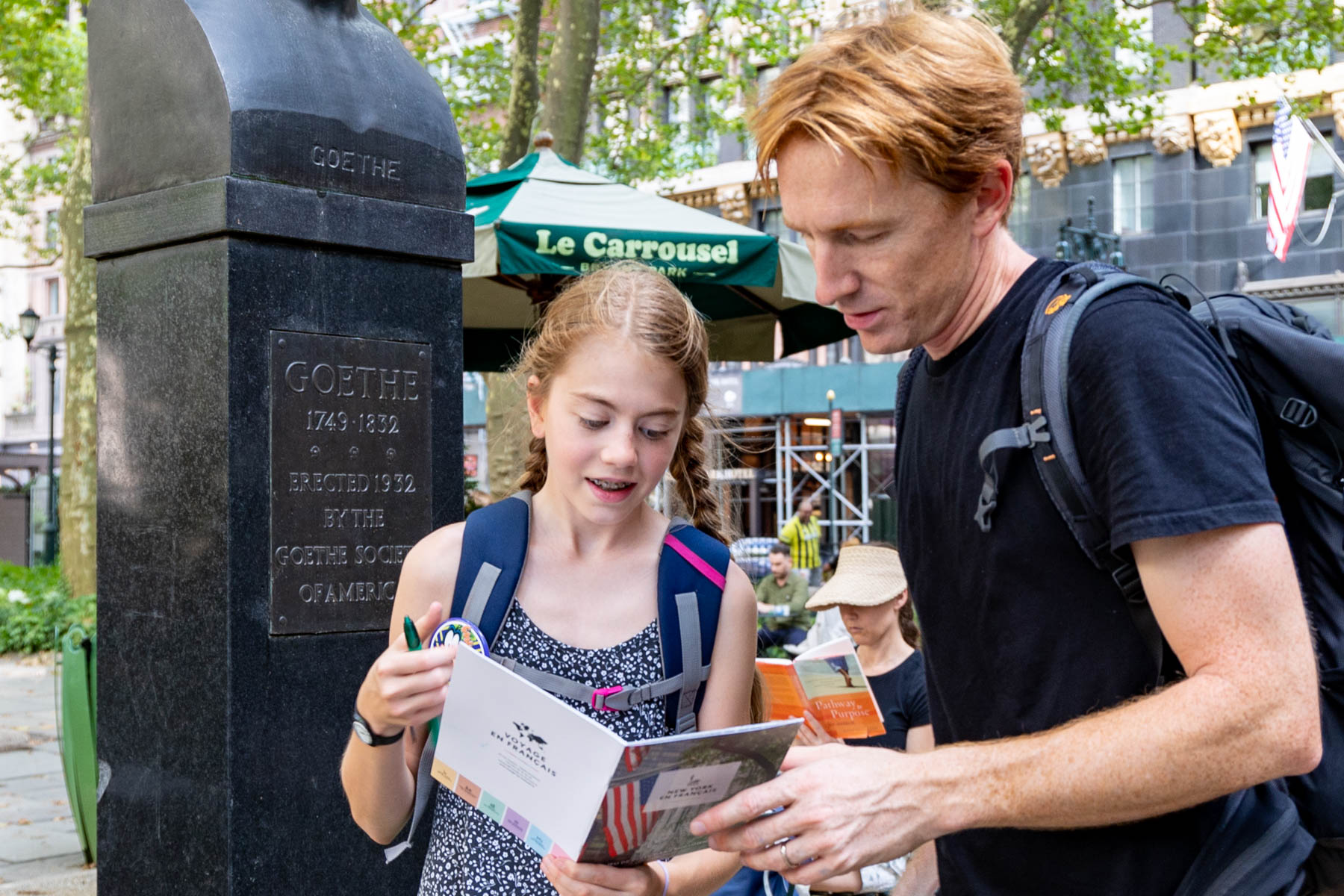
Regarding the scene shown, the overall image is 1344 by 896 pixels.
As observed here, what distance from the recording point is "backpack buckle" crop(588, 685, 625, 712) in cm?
200

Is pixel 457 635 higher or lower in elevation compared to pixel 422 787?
higher

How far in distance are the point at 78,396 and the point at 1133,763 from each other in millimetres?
13795

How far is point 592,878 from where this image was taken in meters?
1.61

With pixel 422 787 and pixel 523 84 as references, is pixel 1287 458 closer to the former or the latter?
pixel 422 787

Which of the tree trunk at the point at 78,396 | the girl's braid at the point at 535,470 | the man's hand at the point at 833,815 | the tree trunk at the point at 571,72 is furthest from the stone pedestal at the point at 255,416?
the tree trunk at the point at 78,396

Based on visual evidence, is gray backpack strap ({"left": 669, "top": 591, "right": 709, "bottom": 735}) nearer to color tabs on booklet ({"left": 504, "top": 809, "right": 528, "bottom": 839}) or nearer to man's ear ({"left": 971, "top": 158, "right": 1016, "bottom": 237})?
color tabs on booklet ({"left": 504, "top": 809, "right": 528, "bottom": 839})

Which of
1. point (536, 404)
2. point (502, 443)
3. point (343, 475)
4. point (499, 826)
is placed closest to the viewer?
point (499, 826)

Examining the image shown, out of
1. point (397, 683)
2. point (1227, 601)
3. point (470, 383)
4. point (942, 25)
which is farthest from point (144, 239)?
point (470, 383)

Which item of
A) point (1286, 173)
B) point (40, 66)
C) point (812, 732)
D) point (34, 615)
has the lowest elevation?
point (34, 615)

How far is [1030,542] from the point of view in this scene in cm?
154

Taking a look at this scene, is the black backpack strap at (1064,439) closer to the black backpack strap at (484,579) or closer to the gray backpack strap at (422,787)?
the black backpack strap at (484,579)

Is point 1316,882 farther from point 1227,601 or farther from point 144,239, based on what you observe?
point 144,239

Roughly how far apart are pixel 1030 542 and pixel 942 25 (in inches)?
26.5

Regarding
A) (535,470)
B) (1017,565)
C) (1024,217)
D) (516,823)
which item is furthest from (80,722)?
(1024,217)
